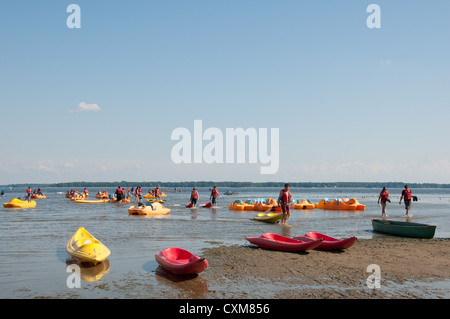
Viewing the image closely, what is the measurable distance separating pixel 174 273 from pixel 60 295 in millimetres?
2750

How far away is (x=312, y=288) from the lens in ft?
28.2

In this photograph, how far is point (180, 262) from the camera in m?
10.5

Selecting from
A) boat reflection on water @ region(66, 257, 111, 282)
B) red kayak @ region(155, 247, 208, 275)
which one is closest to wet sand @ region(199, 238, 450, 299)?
red kayak @ region(155, 247, 208, 275)

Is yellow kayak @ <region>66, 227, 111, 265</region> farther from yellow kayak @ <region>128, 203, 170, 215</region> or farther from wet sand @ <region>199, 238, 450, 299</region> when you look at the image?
yellow kayak @ <region>128, 203, 170, 215</region>

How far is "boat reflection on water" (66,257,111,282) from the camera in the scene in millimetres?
9750

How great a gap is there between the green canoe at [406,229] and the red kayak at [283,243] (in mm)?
6076

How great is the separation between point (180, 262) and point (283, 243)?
3.95m

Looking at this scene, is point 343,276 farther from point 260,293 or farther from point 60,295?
point 60,295

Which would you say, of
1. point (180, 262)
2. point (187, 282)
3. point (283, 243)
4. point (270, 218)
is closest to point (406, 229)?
point (283, 243)

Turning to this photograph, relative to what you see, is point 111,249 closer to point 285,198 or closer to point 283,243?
point 283,243

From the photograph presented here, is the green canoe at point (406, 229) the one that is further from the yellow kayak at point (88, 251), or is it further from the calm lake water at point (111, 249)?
the yellow kayak at point (88, 251)

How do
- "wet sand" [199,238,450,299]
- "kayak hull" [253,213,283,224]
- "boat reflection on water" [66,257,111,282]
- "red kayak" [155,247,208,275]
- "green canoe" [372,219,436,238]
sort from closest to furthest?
"wet sand" [199,238,450,299]
"red kayak" [155,247,208,275]
"boat reflection on water" [66,257,111,282]
"green canoe" [372,219,436,238]
"kayak hull" [253,213,283,224]

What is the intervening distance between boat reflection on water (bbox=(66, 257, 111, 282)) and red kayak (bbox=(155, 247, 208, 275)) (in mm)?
1484
